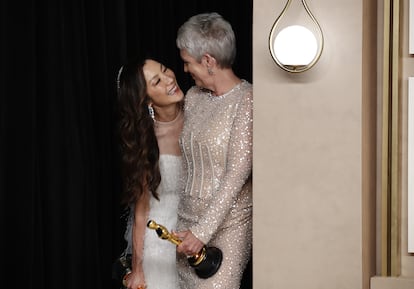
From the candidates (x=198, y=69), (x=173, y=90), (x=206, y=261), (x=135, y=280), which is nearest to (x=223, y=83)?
(x=198, y=69)

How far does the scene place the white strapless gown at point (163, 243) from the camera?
3.67 meters

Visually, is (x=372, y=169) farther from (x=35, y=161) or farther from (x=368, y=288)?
(x=35, y=161)

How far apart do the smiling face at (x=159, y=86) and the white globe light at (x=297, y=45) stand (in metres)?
0.67

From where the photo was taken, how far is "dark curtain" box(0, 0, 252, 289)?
345cm

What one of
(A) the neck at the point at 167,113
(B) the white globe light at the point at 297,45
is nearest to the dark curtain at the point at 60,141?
(A) the neck at the point at 167,113

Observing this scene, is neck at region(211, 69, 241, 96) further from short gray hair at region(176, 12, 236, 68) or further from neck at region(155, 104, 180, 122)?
neck at region(155, 104, 180, 122)

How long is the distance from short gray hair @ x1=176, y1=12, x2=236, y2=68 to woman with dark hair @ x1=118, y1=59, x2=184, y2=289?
239 mm

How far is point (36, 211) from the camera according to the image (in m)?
3.55

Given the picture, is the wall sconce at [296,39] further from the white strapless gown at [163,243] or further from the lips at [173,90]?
the white strapless gown at [163,243]

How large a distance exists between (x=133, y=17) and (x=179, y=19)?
0.29 metres

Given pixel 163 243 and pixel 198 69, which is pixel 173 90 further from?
pixel 163 243

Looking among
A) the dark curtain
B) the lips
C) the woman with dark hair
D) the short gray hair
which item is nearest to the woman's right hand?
the woman with dark hair

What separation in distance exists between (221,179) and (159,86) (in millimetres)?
502

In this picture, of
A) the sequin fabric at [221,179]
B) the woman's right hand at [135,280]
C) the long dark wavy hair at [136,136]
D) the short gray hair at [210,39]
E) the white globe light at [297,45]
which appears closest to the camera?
the white globe light at [297,45]
